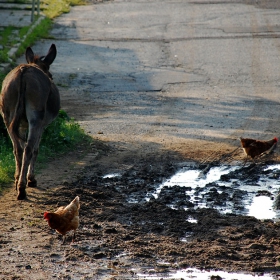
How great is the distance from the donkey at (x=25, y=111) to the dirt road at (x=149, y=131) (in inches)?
14.4

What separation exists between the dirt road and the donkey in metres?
0.36

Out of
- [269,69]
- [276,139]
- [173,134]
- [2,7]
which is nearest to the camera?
[276,139]

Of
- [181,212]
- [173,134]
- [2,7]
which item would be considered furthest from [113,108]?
[2,7]

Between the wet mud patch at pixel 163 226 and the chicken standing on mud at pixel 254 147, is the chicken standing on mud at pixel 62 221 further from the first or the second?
the chicken standing on mud at pixel 254 147

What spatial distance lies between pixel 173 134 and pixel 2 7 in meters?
16.5

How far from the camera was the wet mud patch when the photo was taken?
665cm

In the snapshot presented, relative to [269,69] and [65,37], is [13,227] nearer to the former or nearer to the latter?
[269,69]

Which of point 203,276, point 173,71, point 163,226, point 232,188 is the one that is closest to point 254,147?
point 232,188

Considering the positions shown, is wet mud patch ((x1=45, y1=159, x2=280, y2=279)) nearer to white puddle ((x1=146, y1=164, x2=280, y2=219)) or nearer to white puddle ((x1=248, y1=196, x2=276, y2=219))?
white puddle ((x1=146, y1=164, x2=280, y2=219))

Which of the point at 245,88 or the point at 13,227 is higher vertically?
the point at 13,227

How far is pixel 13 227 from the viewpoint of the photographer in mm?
7664

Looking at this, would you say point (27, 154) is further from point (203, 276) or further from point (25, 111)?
point (203, 276)

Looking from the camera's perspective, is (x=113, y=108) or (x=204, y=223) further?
(x=113, y=108)

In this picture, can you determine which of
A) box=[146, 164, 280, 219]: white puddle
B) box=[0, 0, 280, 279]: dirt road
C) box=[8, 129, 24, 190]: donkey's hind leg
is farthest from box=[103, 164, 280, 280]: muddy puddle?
box=[8, 129, 24, 190]: donkey's hind leg
